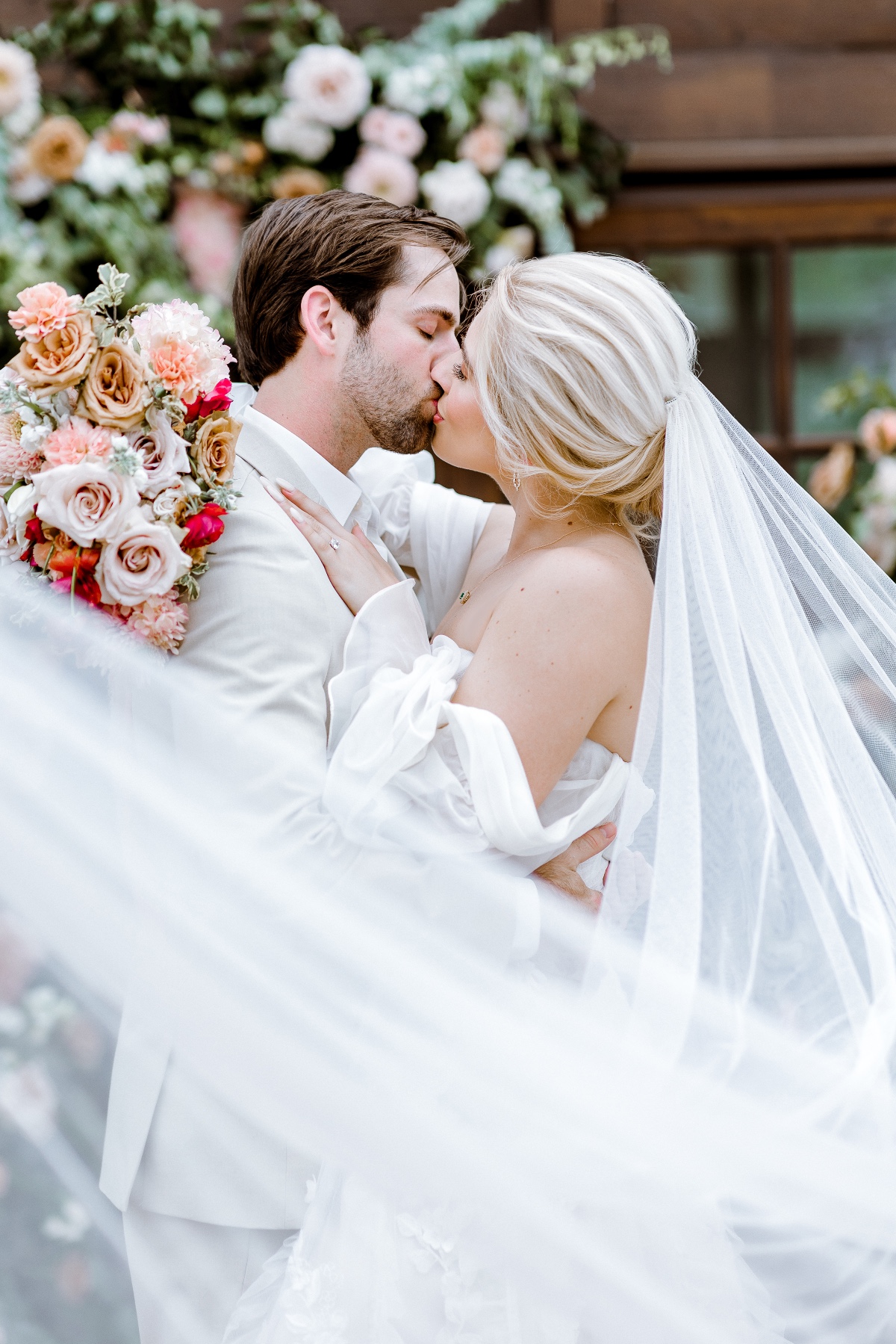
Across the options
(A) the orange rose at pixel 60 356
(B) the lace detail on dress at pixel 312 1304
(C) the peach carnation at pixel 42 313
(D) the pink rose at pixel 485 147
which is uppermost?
(D) the pink rose at pixel 485 147

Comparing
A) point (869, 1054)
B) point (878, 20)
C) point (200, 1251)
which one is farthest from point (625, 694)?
point (878, 20)

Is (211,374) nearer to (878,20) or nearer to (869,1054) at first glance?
(869,1054)

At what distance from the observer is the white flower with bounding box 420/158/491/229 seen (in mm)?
3377

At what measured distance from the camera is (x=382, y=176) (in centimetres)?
339

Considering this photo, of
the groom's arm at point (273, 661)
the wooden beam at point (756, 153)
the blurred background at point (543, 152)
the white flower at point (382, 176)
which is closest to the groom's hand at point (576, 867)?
the groom's arm at point (273, 661)

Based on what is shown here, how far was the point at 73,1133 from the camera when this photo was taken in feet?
5.27

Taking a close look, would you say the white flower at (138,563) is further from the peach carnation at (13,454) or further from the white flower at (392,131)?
the white flower at (392,131)

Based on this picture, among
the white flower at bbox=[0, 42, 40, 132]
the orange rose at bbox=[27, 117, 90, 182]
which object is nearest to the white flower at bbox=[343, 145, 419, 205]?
the orange rose at bbox=[27, 117, 90, 182]

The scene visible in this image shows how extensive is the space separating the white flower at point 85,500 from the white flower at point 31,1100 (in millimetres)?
668

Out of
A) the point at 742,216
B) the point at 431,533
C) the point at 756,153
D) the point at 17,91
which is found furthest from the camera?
the point at 742,216

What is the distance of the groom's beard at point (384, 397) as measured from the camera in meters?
2.20

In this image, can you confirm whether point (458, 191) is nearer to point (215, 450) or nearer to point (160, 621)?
point (215, 450)

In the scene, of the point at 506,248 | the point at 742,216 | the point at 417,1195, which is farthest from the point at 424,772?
the point at 742,216

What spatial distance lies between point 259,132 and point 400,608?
6.81 feet
